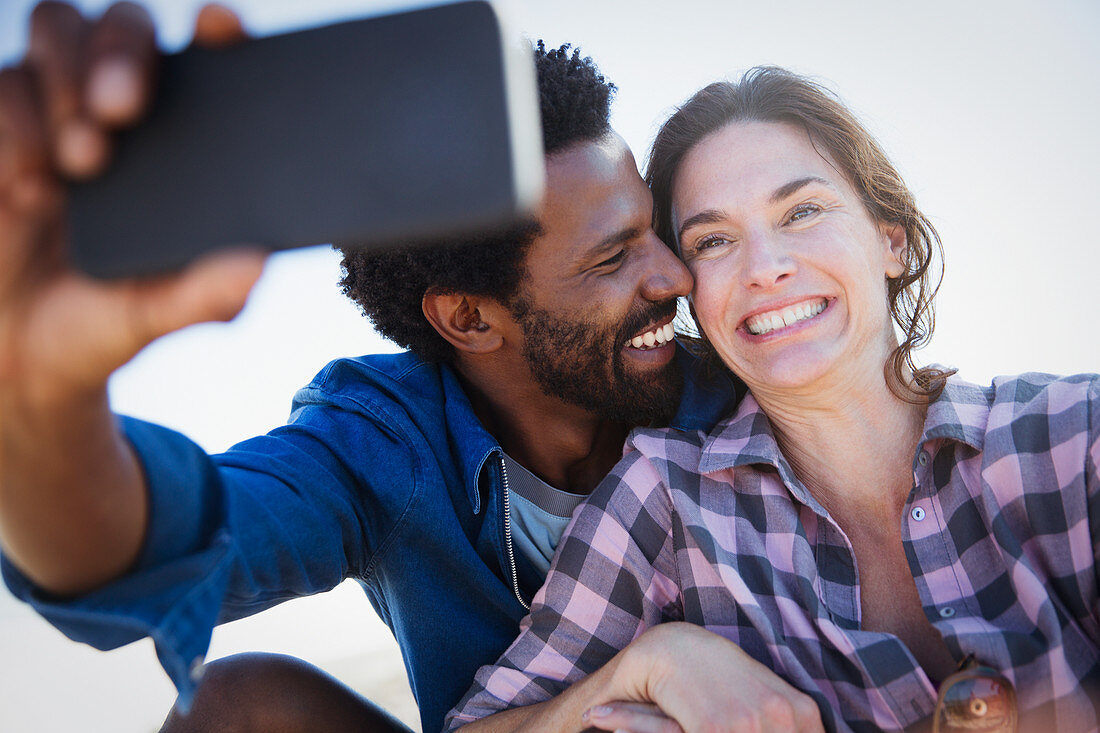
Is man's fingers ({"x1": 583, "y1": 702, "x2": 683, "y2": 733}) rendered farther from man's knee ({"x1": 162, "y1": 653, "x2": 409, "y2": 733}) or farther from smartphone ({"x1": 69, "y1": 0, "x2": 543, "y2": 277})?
smartphone ({"x1": 69, "y1": 0, "x2": 543, "y2": 277})

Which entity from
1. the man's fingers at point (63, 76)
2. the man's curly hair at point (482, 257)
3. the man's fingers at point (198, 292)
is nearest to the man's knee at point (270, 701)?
the man's curly hair at point (482, 257)

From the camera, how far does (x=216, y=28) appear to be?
3.08 feet

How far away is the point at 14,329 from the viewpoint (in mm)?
917

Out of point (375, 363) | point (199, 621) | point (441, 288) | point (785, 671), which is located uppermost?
point (441, 288)

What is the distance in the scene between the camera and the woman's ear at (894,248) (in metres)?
2.08

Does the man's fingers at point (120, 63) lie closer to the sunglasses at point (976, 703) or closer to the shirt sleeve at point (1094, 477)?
the sunglasses at point (976, 703)

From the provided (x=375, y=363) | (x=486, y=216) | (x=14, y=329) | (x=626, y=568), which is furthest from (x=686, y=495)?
(x=14, y=329)

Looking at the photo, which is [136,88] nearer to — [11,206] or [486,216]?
[11,206]

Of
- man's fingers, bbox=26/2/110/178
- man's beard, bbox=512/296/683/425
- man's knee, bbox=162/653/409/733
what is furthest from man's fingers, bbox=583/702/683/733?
man's fingers, bbox=26/2/110/178

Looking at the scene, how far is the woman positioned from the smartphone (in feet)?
3.74

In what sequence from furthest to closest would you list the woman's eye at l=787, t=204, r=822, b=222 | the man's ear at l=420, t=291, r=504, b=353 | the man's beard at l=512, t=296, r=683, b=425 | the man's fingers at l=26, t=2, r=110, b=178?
the man's ear at l=420, t=291, r=504, b=353 → the man's beard at l=512, t=296, r=683, b=425 → the woman's eye at l=787, t=204, r=822, b=222 → the man's fingers at l=26, t=2, r=110, b=178

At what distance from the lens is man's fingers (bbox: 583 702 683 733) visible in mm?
1590

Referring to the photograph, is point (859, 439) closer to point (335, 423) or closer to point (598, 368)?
point (598, 368)

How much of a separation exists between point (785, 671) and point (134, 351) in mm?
1376
